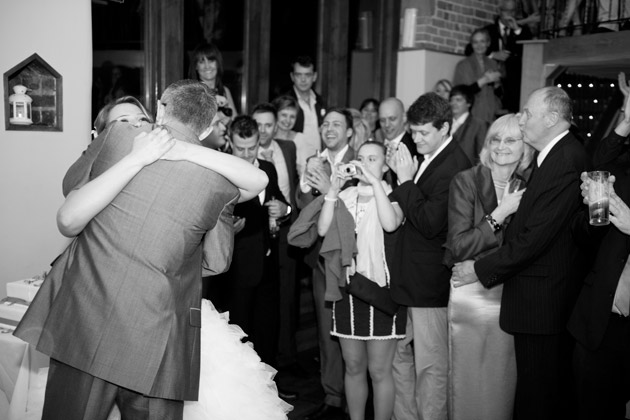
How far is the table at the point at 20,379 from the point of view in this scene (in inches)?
116

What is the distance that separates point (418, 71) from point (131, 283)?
5.47 meters

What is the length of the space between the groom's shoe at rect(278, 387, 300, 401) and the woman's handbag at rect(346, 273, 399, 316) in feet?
3.75

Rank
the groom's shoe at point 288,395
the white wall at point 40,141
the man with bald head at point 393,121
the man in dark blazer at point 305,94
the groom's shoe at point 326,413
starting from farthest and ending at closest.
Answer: the man in dark blazer at point 305,94, the man with bald head at point 393,121, the groom's shoe at point 288,395, the groom's shoe at point 326,413, the white wall at point 40,141

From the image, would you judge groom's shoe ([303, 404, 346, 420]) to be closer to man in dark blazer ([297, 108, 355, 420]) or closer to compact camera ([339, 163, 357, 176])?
man in dark blazer ([297, 108, 355, 420])

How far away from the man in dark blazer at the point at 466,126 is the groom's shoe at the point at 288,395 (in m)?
2.65

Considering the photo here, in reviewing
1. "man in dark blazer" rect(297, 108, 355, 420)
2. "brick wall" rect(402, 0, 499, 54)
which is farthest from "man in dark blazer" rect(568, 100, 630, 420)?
"brick wall" rect(402, 0, 499, 54)

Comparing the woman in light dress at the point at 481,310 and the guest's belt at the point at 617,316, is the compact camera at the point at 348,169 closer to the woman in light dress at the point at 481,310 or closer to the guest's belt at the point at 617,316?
the woman in light dress at the point at 481,310

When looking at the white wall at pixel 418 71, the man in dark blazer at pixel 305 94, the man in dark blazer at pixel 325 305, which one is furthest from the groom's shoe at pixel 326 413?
the white wall at pixel 418 71

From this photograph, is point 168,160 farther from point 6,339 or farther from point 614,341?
→ point 614,341

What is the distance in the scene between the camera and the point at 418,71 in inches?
280

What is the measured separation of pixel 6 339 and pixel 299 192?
7.00 feet

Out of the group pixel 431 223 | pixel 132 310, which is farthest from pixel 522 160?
pixel 132 310

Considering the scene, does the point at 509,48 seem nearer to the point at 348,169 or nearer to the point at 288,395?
Result: the point at 348,169

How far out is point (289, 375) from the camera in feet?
16.2
